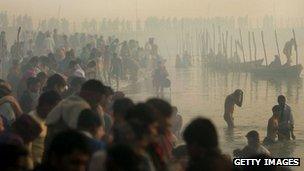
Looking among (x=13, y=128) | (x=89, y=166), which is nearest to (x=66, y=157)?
(x=89, y=166)

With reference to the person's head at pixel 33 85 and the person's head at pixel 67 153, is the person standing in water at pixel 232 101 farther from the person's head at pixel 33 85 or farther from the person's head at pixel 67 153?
the person's head at pixel 67 153

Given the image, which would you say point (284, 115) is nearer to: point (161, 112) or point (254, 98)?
point (161, 112)

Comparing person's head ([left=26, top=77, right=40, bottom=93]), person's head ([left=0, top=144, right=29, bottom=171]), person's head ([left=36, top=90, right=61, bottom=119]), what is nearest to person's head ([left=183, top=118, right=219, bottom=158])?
person's head ([left=0, top=144, right=29, bottom=171])

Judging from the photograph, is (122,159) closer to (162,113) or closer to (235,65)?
(162,113)

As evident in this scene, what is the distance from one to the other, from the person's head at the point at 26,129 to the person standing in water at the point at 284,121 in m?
6.98

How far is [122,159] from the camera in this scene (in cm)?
384

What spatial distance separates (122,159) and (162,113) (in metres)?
1.62

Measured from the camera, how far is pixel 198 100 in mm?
23203

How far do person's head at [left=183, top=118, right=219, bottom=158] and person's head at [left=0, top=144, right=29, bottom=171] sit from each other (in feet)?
3.96

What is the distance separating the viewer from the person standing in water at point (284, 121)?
11727 mm

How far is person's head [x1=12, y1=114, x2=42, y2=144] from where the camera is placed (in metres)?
5.43

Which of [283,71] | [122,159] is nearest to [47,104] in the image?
[122,159]

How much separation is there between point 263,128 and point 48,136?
37.2 ft

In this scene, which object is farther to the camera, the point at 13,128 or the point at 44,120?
the point at 44,120
